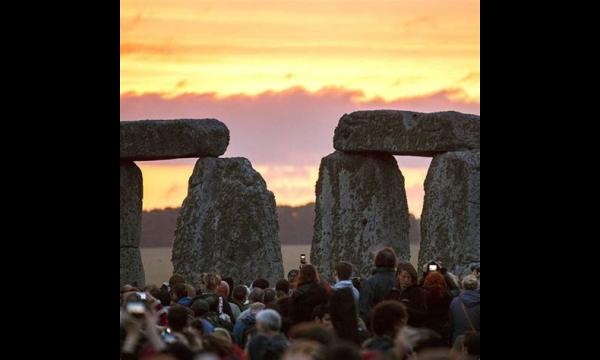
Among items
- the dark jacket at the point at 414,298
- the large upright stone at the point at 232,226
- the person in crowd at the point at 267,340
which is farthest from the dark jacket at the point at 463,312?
the large upright stone at the point at 232,226

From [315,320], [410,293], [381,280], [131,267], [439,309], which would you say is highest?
[131,267]

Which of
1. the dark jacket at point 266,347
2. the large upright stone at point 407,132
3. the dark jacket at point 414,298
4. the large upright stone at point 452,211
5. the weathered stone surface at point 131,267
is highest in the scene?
the large upright stone at point 407,132

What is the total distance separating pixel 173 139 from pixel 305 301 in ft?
46.2

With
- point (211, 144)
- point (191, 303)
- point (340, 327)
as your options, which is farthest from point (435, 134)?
point (340, 327)

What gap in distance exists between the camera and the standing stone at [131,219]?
89.6ft

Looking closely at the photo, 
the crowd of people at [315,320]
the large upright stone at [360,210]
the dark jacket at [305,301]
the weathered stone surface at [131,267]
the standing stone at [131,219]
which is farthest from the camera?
the standing stone at [131,219]

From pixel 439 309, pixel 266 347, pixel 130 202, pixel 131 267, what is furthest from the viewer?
pixel 130 202

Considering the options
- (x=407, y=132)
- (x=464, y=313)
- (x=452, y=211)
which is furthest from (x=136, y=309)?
(x=407, y=132)

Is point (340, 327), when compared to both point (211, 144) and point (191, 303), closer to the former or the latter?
point (191, 303)

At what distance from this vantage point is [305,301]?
42.0 feet

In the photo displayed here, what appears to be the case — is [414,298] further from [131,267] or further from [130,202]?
[130,202]

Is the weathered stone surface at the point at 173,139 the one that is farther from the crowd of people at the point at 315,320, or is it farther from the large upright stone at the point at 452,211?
the crowd of people at the point at 315,320

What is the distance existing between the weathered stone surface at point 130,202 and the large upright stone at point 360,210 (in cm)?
311
